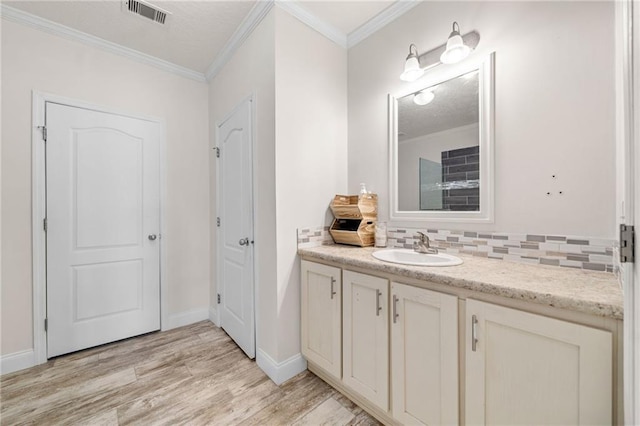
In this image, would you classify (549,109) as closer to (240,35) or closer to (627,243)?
(627,243)

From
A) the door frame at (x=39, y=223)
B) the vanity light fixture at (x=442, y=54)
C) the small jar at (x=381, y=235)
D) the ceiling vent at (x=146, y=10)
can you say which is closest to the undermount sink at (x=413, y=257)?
the small jar at (x=381, y=235)

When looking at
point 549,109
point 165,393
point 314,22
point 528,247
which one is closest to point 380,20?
point 314,22

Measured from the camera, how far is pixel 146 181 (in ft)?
8.20

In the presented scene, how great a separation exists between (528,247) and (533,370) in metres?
0.68

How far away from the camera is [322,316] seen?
67.3 inches

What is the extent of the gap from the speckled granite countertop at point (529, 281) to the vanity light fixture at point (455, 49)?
117cm

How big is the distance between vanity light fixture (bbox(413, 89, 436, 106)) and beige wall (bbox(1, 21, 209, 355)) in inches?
87.5

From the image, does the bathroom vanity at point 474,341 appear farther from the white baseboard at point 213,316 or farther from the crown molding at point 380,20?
the crown molding at point 380,20

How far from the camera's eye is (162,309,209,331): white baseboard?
2.60 meters

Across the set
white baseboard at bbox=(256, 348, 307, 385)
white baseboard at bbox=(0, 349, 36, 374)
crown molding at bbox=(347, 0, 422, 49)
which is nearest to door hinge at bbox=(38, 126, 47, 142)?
white baseboard at bbox=(0, 349, 36, 374)

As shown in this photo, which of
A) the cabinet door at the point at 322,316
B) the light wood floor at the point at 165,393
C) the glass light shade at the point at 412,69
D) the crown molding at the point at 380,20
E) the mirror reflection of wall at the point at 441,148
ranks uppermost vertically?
the crown molding at the point at 380,20

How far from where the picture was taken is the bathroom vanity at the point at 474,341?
2.58ft

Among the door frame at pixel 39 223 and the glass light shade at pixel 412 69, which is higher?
the glass light shade at pixel 412 69

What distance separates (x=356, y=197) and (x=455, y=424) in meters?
1.45
